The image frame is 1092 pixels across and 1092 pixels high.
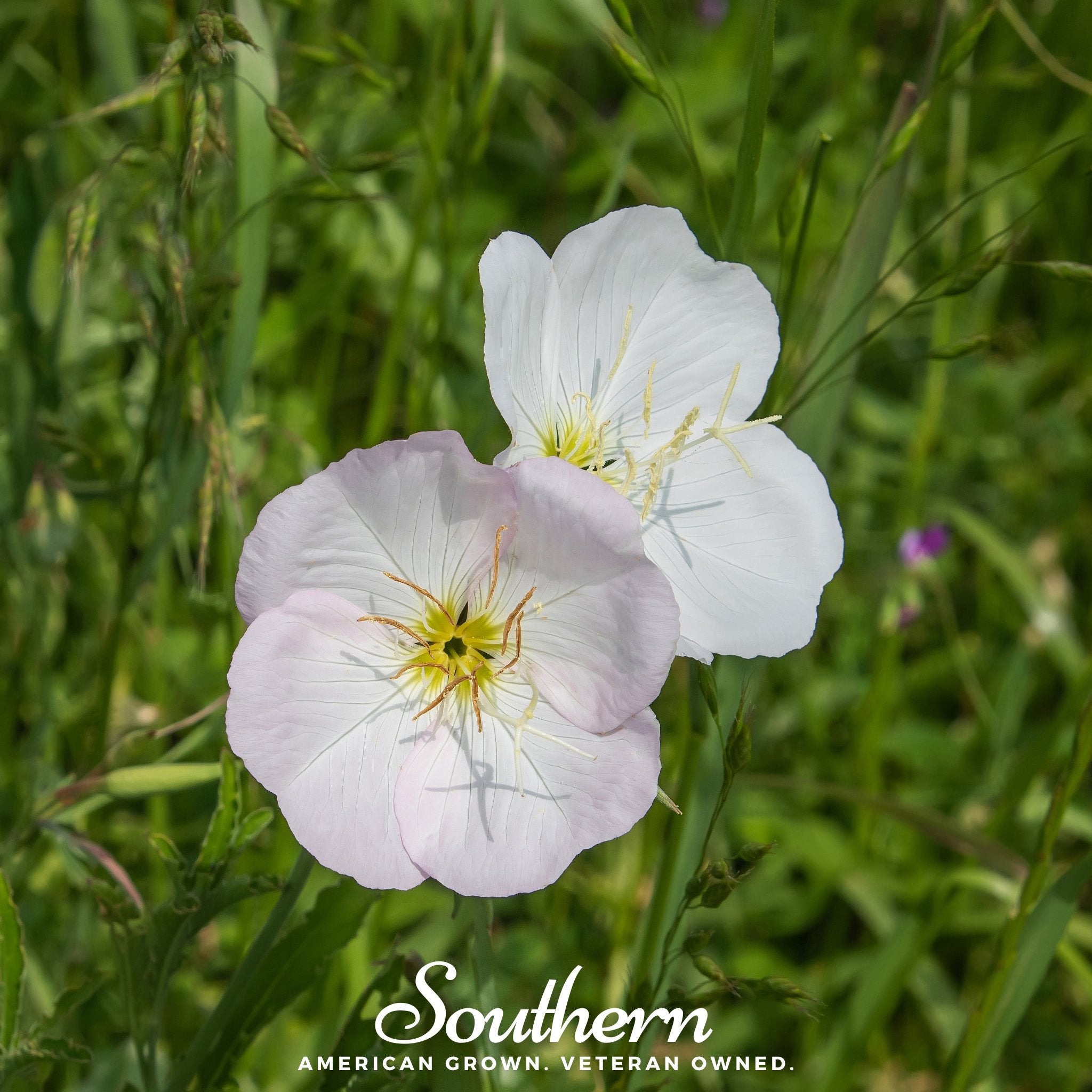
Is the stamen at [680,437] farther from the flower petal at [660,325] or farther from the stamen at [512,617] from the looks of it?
the stamen at [512,617]

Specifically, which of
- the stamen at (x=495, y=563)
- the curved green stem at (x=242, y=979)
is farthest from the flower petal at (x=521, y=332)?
the curved green stem at (x=242, y=979)

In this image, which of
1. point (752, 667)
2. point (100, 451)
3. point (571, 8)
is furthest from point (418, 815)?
point (571, 8)

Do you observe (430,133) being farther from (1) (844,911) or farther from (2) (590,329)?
(1) (844,911)

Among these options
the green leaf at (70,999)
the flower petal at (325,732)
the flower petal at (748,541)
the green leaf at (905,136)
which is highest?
the green leaf at (905,136)

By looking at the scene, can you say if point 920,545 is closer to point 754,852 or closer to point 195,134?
point 754,852

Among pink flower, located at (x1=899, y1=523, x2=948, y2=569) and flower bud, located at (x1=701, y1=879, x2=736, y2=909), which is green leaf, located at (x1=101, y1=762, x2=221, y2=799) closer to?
flower bud, located at (x1=701, y1=879, x2=736, y2=909)

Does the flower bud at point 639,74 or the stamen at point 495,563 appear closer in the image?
the stamen at point 495,563

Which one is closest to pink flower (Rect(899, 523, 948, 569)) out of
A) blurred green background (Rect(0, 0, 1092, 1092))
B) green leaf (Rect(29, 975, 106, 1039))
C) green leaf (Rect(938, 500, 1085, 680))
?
→ blurred green background (Rect(0, 0, 1092, 1092))
